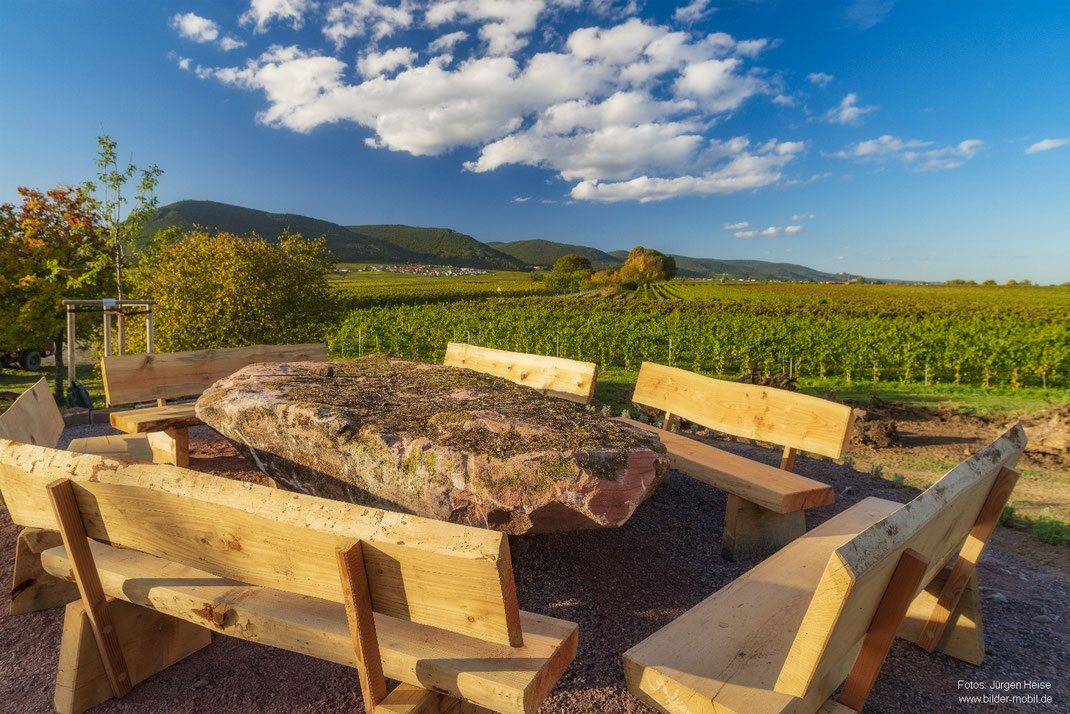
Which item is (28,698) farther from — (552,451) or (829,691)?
(829,691)

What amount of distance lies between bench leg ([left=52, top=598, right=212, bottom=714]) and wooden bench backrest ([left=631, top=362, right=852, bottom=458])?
3.29m

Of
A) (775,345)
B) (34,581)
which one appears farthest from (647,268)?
(34,581)

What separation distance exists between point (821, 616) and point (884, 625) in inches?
18.0

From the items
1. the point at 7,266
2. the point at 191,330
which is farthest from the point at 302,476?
the point at 7,266

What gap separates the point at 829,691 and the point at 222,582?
1982mm

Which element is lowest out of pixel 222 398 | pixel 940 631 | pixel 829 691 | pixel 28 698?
pixel 28 698

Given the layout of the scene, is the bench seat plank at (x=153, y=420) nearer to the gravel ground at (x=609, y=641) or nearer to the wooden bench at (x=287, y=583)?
the gravel ground at (x=609, y=641)

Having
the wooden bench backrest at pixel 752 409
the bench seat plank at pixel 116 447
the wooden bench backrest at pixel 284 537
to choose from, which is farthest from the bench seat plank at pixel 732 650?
the bench seat plank at pixel 116 447

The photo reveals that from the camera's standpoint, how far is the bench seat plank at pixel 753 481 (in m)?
2.83

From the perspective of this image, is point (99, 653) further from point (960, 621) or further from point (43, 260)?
point (43, 260)

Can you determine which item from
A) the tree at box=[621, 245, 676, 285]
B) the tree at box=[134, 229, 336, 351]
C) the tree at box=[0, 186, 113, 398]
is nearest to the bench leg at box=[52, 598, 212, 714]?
the tree at box=[134, 229, 336, 351]

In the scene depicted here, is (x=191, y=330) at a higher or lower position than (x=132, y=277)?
lower

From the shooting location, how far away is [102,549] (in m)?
2.15

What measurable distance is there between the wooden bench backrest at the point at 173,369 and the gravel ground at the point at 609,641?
113 centimetres
